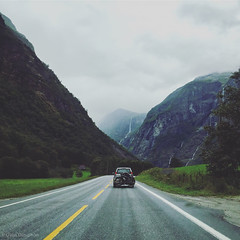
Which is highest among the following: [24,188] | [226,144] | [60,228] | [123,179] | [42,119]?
[42,119]

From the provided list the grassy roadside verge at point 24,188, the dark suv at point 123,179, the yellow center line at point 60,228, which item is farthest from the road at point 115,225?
the dark suv at point 123,179

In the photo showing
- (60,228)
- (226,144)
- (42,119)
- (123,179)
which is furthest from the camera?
(42,119)

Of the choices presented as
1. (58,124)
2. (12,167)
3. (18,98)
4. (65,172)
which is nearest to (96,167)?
(65,172)

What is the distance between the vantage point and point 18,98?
13750 centimetres

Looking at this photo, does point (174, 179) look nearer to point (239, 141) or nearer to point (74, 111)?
point (239, 141)

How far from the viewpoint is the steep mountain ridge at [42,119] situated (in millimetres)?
105750

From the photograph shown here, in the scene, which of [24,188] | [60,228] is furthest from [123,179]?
[60,228]

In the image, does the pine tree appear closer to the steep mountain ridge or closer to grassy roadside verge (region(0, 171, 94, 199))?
grassy roadside verge (region(0, 171, 94, 199))

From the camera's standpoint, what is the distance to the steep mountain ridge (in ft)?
347

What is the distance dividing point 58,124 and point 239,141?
13609 cm

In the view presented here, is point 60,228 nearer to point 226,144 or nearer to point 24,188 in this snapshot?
point 24,188

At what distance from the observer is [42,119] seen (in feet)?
455

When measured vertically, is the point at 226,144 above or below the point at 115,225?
above

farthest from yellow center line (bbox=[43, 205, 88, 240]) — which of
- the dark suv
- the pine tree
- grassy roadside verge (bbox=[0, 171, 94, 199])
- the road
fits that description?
the pine tree
